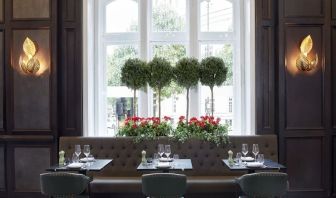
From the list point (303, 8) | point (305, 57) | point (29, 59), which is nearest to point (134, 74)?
point (29, 59)

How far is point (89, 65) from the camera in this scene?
7035mm

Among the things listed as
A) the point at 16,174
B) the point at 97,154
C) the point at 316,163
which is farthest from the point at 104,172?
the point at 316,163

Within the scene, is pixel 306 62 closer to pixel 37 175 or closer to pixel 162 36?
pixel 162 36

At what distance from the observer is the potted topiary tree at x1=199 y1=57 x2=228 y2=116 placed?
6605mm

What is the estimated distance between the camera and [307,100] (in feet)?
21.4

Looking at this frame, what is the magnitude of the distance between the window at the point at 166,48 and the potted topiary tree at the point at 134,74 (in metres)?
0.57

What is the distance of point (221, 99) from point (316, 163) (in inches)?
73.8

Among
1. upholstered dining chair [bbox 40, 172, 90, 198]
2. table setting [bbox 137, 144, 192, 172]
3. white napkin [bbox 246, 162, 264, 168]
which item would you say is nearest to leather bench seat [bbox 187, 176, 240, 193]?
table setting [bbox 137, 144, 192, 172]

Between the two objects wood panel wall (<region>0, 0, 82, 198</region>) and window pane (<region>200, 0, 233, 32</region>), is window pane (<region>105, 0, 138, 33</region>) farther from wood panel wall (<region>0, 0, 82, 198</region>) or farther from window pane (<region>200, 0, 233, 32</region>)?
window pane (<region>200, 0, 233, 32</region>)

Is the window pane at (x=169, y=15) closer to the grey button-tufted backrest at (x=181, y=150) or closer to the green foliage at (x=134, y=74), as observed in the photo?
the green foliage at (x=134, y=74)

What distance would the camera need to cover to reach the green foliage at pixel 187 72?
261 inches

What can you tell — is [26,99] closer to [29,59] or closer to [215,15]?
[29,59]

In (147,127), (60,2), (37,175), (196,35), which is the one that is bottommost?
(37,175)

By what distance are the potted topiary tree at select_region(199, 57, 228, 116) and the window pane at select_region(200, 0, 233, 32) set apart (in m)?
0.89
